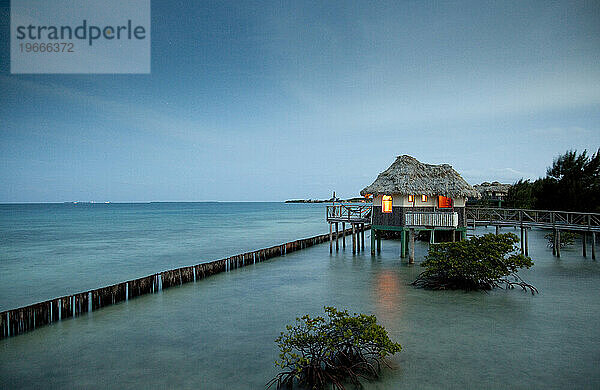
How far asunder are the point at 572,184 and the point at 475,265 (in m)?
26.3

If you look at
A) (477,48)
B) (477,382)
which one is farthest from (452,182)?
(477,382)

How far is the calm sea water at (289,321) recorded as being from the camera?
7.94m

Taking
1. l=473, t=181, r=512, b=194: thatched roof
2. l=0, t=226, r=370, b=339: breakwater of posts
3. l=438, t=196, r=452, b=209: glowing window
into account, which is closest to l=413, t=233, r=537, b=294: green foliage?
l=438, t=196, r=452, b=209: glowing window

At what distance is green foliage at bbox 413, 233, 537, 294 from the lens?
14680 millimetres

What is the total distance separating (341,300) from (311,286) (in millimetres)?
2885

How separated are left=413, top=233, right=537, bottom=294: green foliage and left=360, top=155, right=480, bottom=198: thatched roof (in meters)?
7.18

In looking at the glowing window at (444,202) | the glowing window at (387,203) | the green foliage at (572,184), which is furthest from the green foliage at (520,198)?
the glowing window at (387,203)

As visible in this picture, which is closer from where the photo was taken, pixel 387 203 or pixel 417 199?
→ pixel 387 203

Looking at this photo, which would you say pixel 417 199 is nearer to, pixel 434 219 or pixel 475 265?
pixel 434 219

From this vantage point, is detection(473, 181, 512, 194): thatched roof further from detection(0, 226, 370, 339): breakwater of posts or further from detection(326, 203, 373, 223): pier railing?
detection(0, 226, 370, 339): breakwater of posts

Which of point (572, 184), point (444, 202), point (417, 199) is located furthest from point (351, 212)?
point (572, 184)

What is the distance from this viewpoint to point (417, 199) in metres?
23.4

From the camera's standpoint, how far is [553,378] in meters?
7.63

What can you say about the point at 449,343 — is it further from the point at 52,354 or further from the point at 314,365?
the point at 52,354
